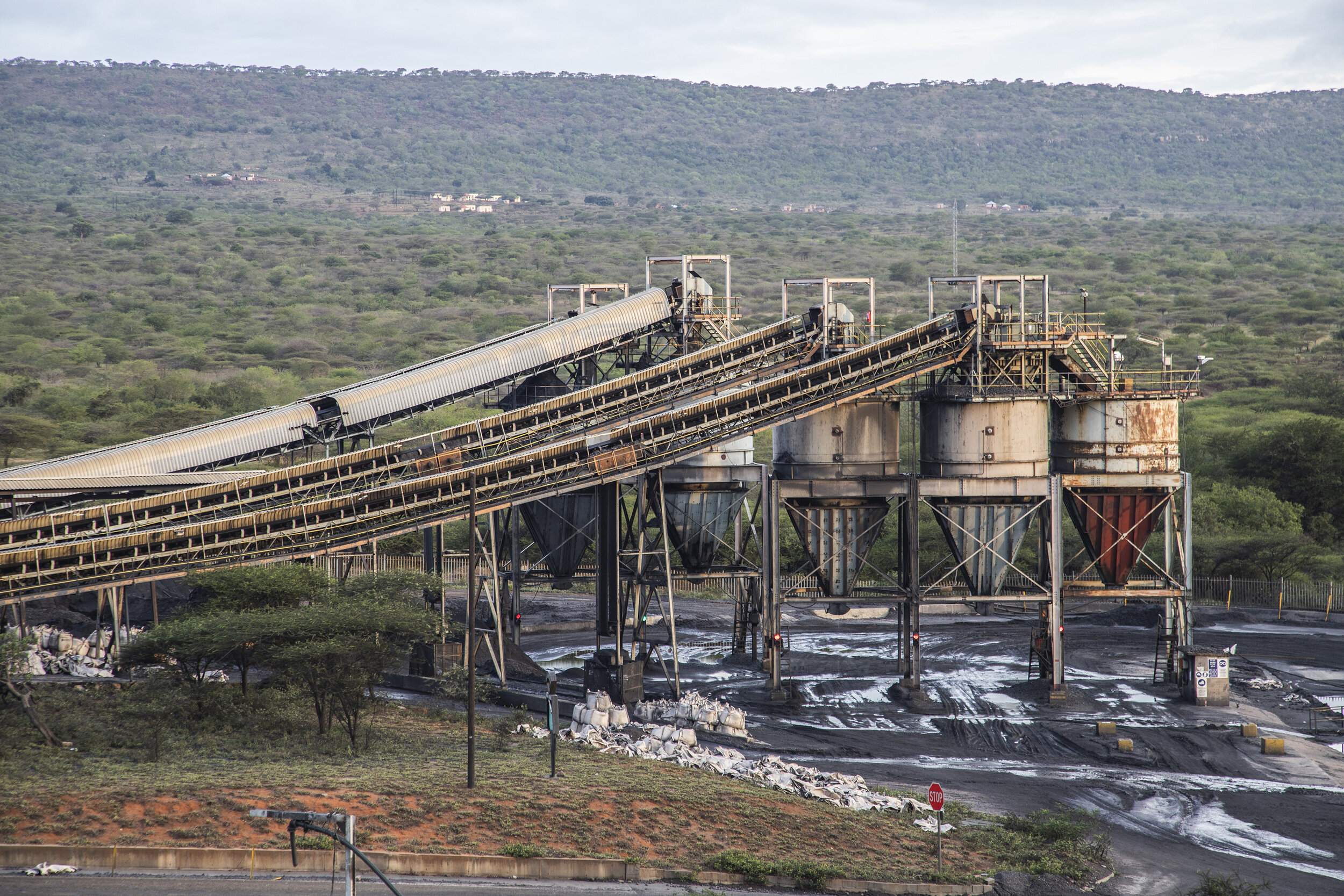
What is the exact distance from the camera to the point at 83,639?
4619 cm

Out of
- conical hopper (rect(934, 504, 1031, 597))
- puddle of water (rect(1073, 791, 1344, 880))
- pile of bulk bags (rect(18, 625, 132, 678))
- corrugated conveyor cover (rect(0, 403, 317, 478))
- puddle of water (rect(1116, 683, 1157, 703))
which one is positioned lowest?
puddle of water (rect(1073, 791, 1344, 880))

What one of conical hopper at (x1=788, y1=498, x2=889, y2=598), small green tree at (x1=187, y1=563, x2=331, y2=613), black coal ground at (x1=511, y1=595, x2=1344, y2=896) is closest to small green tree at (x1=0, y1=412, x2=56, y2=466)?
black coal ground at (x1=511, y1=595, x2=1344, y2=896)

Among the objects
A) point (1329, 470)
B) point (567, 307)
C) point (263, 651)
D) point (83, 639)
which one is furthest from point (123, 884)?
point (567, 307)

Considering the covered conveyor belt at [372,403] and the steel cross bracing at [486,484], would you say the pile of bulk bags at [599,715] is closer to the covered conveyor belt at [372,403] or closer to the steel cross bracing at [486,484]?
the steel cross bracing at [486,484]

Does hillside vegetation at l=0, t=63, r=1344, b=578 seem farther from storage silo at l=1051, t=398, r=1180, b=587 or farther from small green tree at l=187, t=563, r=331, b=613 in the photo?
small green tree at l=187, t=563, r=331, b=613

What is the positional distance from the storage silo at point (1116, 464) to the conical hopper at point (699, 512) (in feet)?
37.7

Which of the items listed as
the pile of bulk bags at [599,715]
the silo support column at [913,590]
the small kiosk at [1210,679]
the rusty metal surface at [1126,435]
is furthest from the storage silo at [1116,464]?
the pile of bulk bags at [599,715]

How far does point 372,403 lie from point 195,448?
19.1 ft

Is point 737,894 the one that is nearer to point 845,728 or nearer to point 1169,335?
point 845,728

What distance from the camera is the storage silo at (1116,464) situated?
143ft

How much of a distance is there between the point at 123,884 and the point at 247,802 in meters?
3.37

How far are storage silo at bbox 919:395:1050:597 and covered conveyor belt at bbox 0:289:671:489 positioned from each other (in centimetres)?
1172

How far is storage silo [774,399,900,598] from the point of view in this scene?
43281 mm

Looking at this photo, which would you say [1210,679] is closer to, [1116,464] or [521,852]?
[1116,464]
